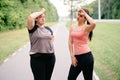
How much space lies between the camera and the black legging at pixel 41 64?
562cm

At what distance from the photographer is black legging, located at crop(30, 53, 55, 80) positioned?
562 cm

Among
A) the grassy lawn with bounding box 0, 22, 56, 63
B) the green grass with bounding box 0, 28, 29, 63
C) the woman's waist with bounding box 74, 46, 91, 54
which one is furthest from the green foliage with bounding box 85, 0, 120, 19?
the woman's waist with bounding box 74, 46, 91, 54

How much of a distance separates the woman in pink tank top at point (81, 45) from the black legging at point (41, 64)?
0.45 m

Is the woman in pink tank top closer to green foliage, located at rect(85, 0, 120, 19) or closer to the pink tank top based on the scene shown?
the pink tank top

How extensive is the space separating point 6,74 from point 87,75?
4.73 meters

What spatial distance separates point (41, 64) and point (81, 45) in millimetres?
818

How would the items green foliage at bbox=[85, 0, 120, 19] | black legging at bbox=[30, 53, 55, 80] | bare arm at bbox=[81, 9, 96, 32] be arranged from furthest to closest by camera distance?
1. green foliage at bbox=[85, 0, 120, 19]
2. black legging at bbox=[30, 53, 55, 80]
3. bare arm at bbox=[81, 9, 96, 32]

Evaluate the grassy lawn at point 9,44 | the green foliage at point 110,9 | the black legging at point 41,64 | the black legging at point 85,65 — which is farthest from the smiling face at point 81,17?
the green foliage at point 110,9

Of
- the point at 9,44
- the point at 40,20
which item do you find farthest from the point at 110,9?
the point at 40,20

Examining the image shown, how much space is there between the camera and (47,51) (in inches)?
221

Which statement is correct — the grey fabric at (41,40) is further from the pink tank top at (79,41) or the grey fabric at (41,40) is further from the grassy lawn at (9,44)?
the grassy lawn at (9,44)

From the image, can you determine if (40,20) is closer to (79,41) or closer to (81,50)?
(79,41)

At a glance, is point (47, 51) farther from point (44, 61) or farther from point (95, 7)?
point (95, 7)

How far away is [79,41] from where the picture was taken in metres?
5.45
